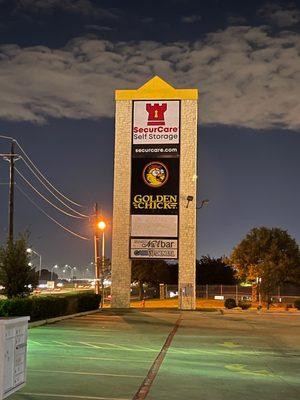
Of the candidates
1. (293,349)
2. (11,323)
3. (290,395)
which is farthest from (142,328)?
(11,323)

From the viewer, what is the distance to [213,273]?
284 feet

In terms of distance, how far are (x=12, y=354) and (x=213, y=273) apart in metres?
80.7

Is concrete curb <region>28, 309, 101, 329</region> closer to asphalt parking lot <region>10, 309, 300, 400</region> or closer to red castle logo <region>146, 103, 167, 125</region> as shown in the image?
asphalt parking lot <region>10, 309, 300, 400</region>

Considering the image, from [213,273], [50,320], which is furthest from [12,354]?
[213,273]

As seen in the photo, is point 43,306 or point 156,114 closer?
point 43,306

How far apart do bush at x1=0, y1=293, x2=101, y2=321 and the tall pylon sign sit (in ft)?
28.1

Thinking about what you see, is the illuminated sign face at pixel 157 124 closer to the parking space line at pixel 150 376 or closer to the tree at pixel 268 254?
the tree at pixel 268 254

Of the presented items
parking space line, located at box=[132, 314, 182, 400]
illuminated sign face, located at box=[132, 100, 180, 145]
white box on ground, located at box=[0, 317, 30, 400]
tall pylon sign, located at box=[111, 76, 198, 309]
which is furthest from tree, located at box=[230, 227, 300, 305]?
white box on ground, located at box=[0, 317, 30, 400]

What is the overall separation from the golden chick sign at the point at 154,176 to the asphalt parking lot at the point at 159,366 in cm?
2137

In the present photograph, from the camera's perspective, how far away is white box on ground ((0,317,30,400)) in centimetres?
679

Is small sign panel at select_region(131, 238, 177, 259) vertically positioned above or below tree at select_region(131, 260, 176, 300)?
above

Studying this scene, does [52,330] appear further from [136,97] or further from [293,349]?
[136,97]

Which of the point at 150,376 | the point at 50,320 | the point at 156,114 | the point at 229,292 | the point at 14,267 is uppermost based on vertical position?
the point at 156,114

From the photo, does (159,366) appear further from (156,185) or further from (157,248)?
(156,185)
